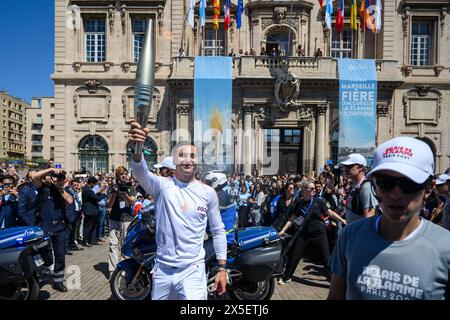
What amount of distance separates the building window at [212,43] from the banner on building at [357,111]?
25.2ft

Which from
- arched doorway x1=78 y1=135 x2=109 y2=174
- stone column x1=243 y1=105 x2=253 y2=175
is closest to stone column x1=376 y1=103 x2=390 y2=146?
stone column x1=243 y1=105 x2=253 y2=175

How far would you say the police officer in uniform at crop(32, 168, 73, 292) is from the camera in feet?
18.7

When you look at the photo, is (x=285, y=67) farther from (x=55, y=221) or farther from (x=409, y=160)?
(x=409, y=160)

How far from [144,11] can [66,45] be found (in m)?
5.27

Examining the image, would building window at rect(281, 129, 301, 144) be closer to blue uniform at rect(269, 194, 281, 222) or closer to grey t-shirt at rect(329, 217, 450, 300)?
blue uniform at rect(269, 194, 281, 222)

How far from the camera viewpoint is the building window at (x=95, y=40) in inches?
881

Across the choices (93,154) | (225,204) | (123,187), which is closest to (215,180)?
(225,204)

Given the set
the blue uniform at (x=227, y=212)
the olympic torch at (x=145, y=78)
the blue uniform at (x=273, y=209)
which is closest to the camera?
the olympic torch at (x=145, y=78)

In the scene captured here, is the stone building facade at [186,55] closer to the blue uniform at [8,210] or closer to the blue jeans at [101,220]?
the blue jeans at [101,220]

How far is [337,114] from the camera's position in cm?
2031

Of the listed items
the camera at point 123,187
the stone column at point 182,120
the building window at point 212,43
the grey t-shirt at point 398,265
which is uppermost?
the building window at point 212,43

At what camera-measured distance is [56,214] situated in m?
5.88

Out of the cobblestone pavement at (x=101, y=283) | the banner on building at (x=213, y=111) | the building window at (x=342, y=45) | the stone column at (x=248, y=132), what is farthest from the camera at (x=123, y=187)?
the building window at (x=342, y=45)

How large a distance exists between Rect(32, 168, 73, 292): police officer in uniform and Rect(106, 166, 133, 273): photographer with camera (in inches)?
33.2
